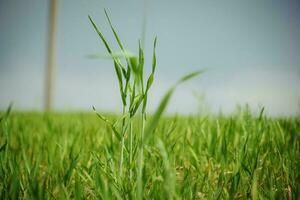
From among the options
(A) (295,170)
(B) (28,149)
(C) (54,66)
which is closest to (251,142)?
(A) (295,170)

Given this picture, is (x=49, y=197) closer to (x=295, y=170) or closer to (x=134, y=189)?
(x=134, y=189)

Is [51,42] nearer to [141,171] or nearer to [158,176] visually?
[158,176]

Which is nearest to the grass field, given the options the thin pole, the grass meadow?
the grass meadow

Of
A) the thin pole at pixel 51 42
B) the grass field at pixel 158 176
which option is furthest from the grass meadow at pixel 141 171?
the thin pole at pixel 51 42

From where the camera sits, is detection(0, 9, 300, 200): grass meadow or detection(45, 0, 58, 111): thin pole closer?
detection(0, 9, 300, 200): grass meadow

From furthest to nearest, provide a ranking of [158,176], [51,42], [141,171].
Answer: [51,42] → [158,176] → [141,171]

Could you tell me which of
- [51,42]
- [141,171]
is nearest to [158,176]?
[141,171]

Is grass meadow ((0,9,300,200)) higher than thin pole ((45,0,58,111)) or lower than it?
lower

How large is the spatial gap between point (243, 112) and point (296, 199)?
0.89m

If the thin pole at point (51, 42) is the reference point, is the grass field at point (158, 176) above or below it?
below

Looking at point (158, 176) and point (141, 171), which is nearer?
point (141, 171)

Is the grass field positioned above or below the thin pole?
below

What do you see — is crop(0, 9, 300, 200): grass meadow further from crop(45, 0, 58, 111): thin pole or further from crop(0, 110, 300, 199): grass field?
crop(45, 0, 58, 111): thin pole

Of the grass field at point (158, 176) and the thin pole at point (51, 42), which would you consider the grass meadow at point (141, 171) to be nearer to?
the grass field at point (158, 176)
